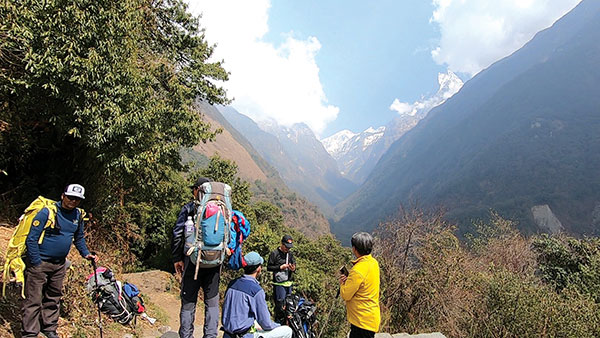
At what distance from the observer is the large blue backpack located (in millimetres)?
3160

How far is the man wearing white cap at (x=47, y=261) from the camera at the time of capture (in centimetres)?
332

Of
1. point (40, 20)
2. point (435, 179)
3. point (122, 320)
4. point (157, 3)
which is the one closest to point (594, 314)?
point (122, 320)

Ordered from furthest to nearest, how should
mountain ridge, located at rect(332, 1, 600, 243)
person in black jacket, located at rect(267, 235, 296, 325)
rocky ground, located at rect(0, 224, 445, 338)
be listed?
mountain ridge, located at rect(332, 1, 600, 243) → person in black jacket, located at rect(267, 235, 296, 325) → rocky ground, located at rect(0, 224, 445, 338)

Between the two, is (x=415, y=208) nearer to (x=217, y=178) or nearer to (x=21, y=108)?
(x=217, y=178)

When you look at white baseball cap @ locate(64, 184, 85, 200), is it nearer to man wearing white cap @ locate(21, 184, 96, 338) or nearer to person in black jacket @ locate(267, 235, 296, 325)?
man wearing white cap @ locate(21, 184, 96, 338)

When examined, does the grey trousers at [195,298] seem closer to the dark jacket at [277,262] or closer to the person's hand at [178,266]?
the person's hand at [178,266]

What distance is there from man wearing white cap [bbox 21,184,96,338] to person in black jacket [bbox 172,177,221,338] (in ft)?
4.16

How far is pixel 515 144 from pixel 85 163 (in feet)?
463

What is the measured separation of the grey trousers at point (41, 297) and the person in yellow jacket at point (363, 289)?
11.4 feet

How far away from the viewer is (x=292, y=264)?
576 centimetres

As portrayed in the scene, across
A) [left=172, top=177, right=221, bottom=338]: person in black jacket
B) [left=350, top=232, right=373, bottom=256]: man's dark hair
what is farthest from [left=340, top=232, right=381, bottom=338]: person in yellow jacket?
[left=172, top=177, right=221, bottom=338]: person in black jacket

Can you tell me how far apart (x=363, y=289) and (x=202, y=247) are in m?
1.83

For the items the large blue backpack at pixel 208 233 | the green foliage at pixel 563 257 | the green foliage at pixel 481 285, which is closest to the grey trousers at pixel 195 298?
the large blue backpack at pixel 208 233

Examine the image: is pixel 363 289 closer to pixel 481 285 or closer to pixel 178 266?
pixel 178 266
